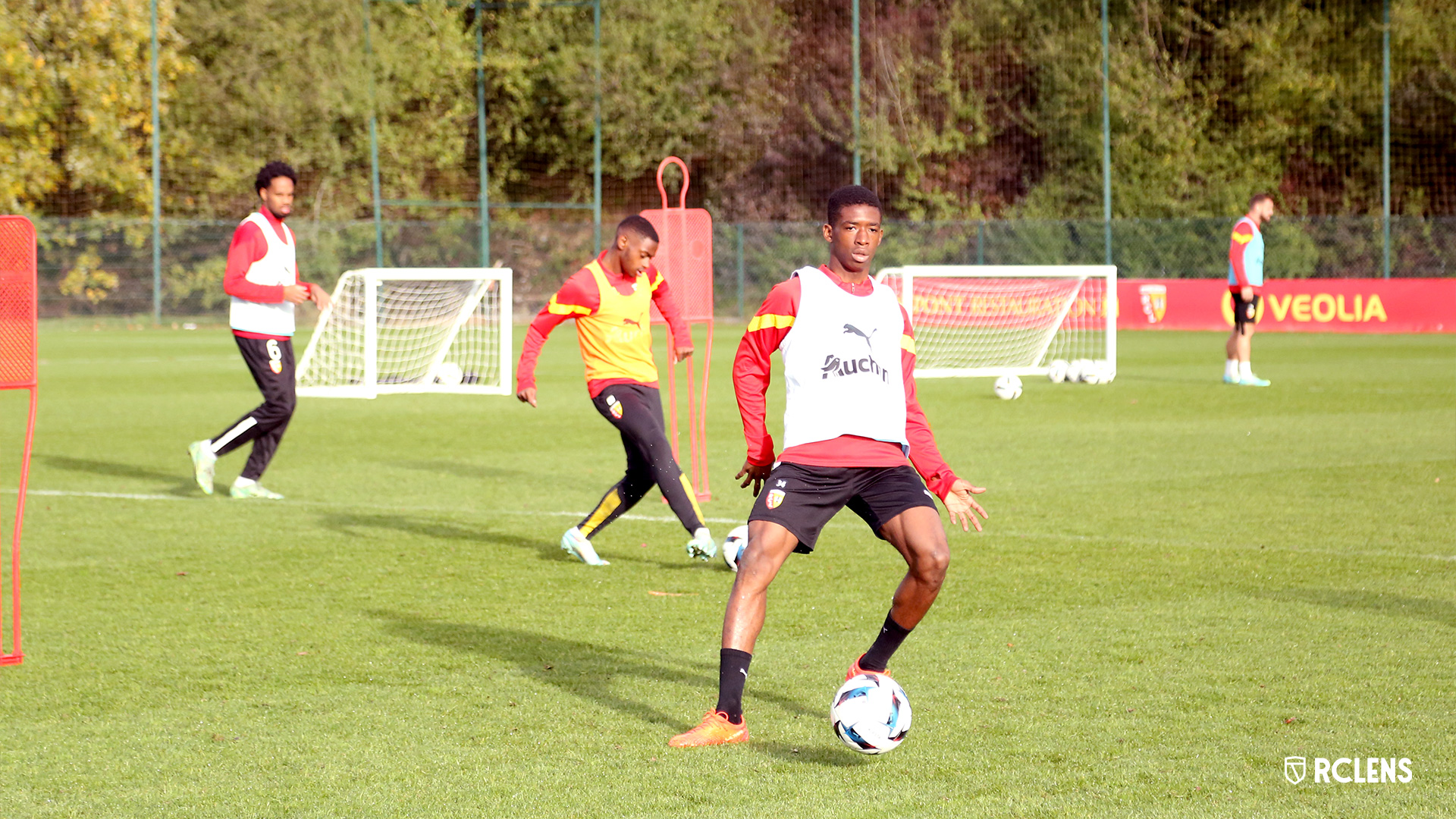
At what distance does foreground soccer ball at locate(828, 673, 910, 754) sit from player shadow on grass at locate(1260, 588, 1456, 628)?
3.00 meters

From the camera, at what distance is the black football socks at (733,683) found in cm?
491

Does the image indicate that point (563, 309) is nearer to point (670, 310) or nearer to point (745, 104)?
point (670, 310)

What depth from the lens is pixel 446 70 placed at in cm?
4069

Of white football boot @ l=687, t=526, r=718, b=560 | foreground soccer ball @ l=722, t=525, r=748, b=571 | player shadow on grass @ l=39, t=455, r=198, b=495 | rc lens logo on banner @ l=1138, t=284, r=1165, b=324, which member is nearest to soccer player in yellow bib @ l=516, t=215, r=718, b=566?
white football boot @ l=687, t=526, r=718, b=560

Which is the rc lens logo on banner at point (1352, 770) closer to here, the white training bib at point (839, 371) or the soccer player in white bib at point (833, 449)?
Answer: the soccer player in white bib at point (833, 449)

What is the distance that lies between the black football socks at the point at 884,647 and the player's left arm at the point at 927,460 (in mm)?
404

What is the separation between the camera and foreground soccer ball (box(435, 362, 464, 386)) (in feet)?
58.3

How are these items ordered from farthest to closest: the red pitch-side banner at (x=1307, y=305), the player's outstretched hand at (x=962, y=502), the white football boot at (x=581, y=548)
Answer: the red pitch-side banner at (x=1307, y=305)
the white football boot at (x=581, y=548)
the player's outstretched hand at (x=962, y=502)

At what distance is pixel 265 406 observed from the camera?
34.7ft

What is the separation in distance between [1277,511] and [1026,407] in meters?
7.20

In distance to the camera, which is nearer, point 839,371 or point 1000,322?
point 839,371

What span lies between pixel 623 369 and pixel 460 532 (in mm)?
1815

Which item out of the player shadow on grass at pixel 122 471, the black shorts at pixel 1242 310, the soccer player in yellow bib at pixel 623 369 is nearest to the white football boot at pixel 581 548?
the soccer player in yellow bib at pixel 623 369

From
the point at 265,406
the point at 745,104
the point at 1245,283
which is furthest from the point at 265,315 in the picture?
the point at 745,104
